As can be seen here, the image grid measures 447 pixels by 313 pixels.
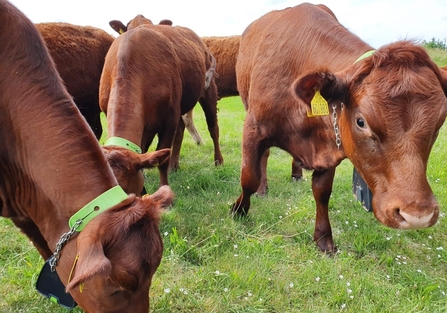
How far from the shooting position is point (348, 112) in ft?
10.0

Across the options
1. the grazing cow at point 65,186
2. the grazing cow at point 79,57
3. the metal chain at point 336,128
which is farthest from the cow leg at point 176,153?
the grazing cow at point 65,186

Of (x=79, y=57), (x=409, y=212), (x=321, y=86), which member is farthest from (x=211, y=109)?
(x=409, y=212)

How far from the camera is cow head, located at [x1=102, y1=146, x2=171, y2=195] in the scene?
3.26 metres

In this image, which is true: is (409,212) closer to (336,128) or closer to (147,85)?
(336,128)

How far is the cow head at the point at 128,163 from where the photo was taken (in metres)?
3.26

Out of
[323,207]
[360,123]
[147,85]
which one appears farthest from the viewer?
[147,85]

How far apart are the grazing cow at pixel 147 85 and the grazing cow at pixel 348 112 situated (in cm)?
114

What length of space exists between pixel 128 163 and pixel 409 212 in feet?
6.59

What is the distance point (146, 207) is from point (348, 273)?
6.95ft

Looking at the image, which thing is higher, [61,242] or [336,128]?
[336,128]

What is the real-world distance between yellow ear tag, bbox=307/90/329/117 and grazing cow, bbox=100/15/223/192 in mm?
1458

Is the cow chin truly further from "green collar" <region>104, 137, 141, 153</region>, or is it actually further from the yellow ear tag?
"green collar" <region>104, 137, 141, 153</region>

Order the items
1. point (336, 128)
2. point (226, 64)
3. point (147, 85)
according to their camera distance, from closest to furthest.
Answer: point (336, 128), point (147, 85), point (226, 64)

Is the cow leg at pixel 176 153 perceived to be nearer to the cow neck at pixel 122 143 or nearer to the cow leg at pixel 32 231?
the cow neck at pixel 122 143
